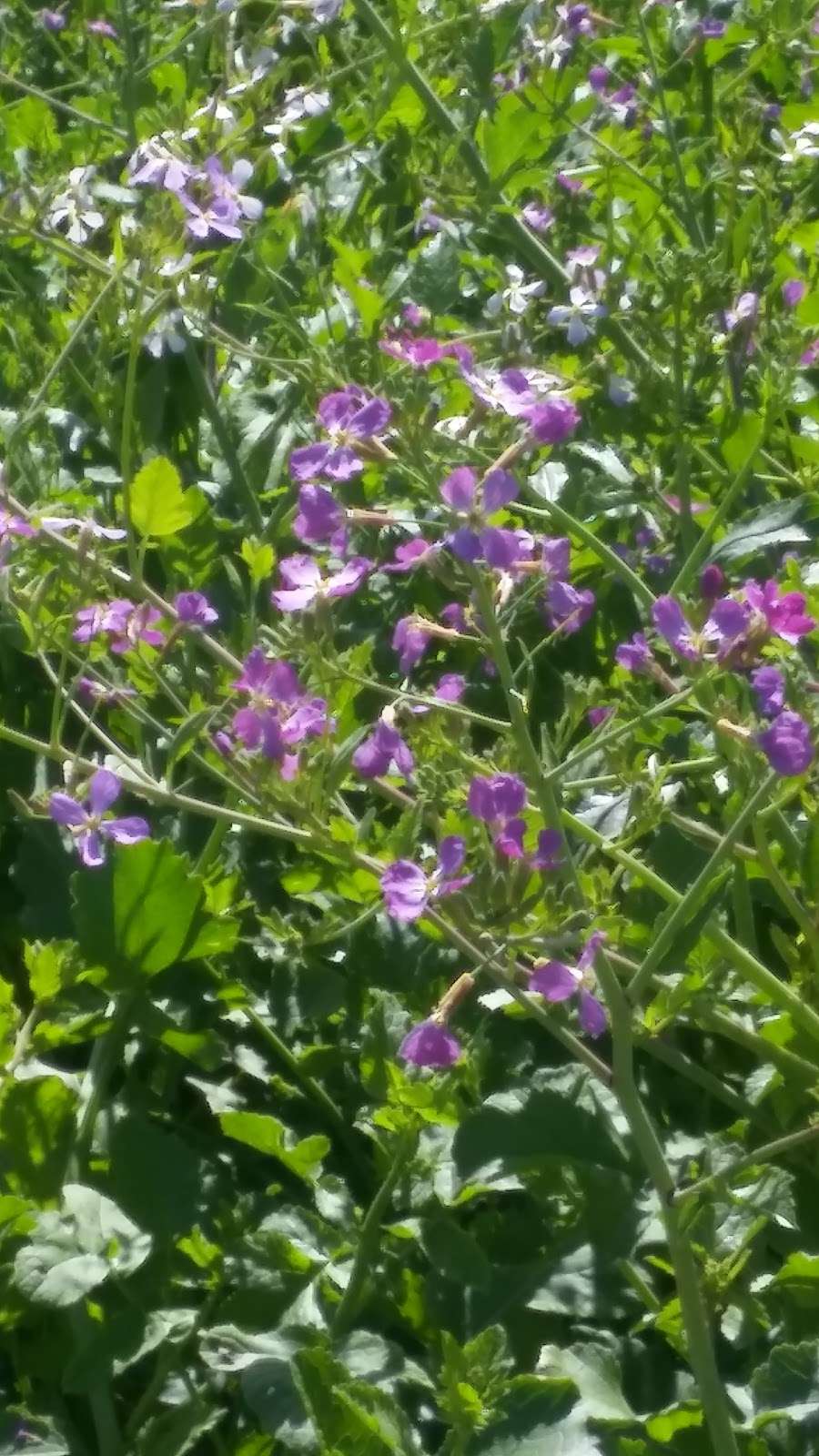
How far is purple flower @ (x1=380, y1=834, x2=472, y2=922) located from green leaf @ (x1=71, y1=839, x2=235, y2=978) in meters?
0.44

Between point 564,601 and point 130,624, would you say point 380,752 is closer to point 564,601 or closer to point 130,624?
point 564,601

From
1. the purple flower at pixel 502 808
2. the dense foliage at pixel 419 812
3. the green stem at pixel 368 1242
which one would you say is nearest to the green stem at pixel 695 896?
the dense foliage at pixel 419 812

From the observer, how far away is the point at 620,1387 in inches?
54.4

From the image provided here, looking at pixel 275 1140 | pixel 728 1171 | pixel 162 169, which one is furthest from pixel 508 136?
pixel 728 1171

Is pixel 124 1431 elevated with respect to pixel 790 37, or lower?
lower

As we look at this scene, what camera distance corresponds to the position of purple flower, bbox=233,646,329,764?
125cm

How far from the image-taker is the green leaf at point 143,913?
5.17 feet

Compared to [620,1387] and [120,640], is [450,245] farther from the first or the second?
[620,1387]

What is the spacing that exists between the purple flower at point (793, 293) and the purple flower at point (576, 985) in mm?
1077

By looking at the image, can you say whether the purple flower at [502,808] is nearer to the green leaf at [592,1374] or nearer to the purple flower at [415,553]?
the purple flower at [415,553]

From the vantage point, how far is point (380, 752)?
50.5 inches

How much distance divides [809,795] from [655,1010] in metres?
0.35

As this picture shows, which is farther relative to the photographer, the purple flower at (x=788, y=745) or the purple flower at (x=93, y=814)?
the purple flower at (x=93, y=814)

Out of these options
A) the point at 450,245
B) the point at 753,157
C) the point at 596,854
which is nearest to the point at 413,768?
the point at 596,854
